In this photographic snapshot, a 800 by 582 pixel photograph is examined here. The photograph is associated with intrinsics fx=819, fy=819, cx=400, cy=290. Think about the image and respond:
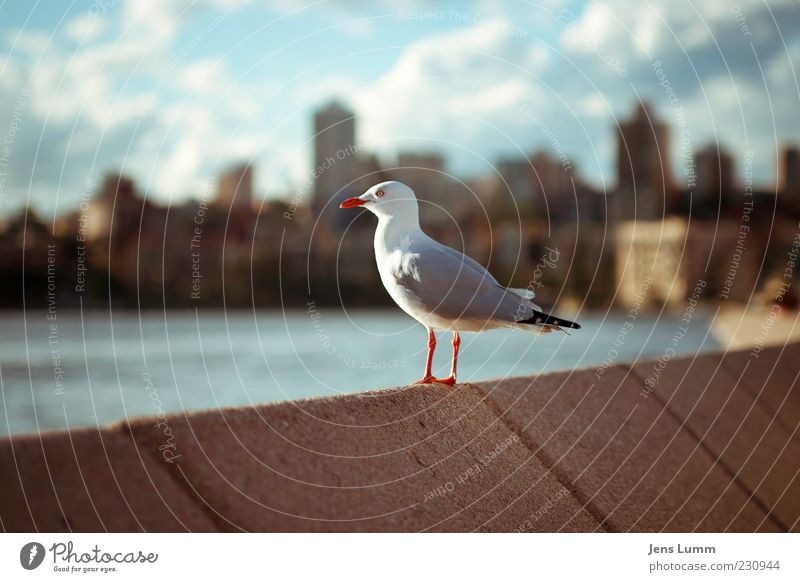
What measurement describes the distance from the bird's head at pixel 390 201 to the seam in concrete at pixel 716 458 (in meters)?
1.22

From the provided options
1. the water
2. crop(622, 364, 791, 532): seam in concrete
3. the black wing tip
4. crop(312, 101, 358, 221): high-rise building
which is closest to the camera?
the black wing tip

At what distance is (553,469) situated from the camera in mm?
3004

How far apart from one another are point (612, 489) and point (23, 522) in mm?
2017

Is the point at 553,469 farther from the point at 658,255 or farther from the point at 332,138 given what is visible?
the point at 658,255

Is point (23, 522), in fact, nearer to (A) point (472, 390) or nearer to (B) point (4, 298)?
(A) point (472, 390)

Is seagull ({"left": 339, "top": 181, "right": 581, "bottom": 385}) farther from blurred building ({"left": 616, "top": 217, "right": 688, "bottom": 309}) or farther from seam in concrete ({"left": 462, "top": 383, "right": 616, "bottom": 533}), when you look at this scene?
blurred building ({"left": 616, "top": 217, "right": 688, "bottom": 309})

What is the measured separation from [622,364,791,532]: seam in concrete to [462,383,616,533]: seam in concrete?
83 cm

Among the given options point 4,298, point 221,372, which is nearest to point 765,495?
point 4,298

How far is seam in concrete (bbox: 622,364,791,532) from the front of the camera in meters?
3.56

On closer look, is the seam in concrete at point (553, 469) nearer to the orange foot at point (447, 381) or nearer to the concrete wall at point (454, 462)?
the concrete wall at point (454, 462)

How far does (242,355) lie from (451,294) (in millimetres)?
35924

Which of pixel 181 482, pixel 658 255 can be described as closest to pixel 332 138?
pixel 658 255

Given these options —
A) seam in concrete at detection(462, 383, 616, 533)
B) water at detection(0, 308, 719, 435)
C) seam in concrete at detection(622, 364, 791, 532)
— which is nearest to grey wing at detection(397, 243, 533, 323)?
seam in concrete at detection(462, 383, 616, 533)
